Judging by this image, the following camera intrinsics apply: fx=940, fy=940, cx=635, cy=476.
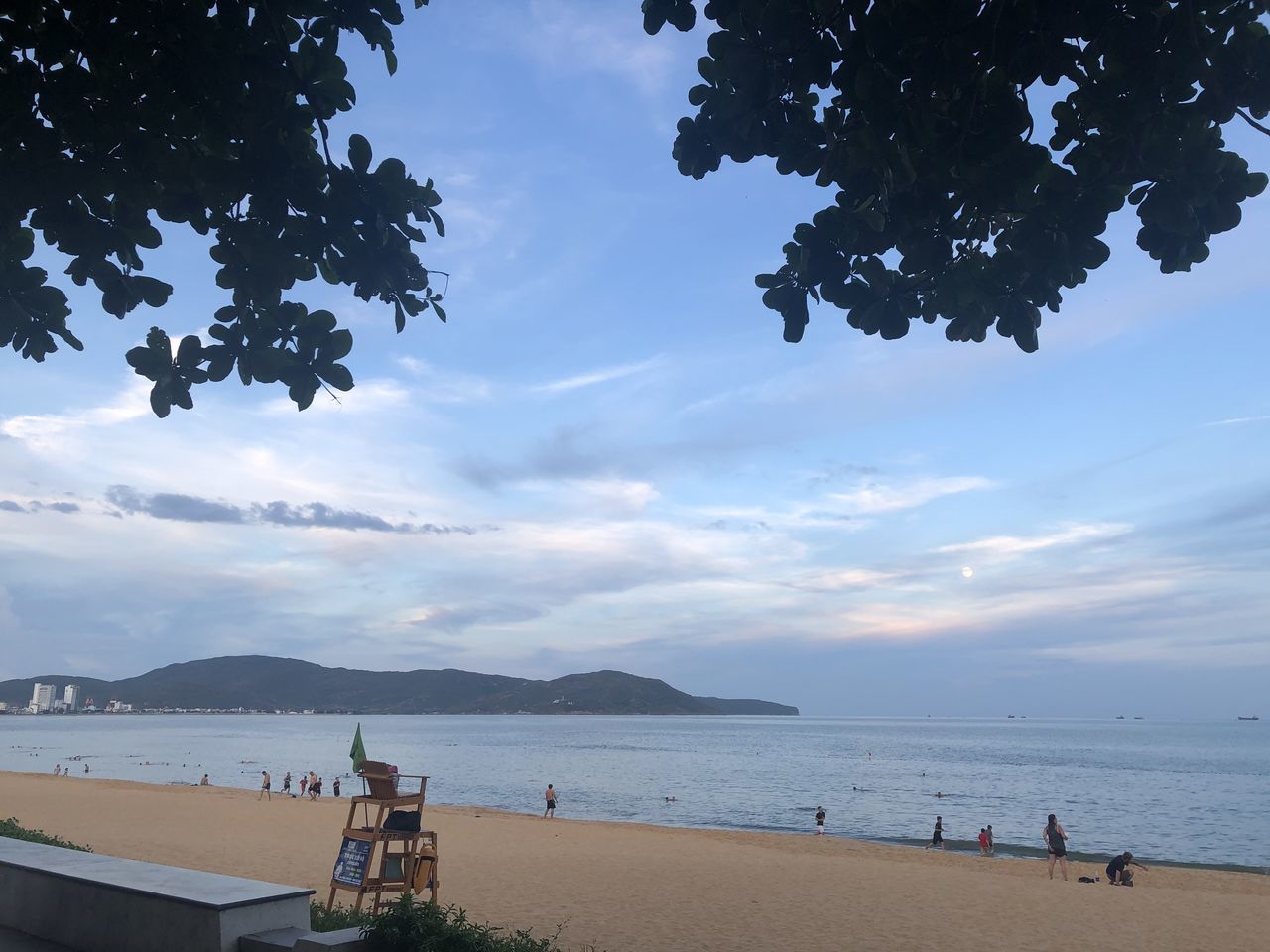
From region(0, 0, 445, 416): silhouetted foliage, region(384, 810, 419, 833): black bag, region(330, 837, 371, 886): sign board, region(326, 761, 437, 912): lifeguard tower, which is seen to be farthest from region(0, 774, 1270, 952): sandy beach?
region(0, 0, 445, 416): silhouetted foliage

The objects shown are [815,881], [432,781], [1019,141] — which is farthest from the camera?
[432,781]

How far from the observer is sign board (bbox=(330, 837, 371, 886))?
31.6ft

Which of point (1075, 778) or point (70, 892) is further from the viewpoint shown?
point (1075, 778)

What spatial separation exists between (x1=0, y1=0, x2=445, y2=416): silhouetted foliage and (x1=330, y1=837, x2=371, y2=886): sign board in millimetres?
6313

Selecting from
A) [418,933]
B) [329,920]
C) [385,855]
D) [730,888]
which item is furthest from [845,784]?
[418,933]

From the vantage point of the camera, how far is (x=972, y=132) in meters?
4.43

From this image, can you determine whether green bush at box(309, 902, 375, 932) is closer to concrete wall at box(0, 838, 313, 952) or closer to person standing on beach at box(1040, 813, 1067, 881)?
concrete wall at box(0, 838, 313, 952)

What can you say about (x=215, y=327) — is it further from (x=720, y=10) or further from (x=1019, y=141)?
(x=1019, y=141)

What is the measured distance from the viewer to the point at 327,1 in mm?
5324

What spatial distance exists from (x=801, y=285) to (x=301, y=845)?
23.8 meters

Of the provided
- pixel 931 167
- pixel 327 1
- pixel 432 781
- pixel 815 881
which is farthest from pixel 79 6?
pixel 432 781

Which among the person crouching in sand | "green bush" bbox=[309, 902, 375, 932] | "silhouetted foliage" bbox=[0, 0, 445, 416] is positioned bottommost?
the person crouching in sand

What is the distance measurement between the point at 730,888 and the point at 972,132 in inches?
686

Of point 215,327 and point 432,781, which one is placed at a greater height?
point 215,327
